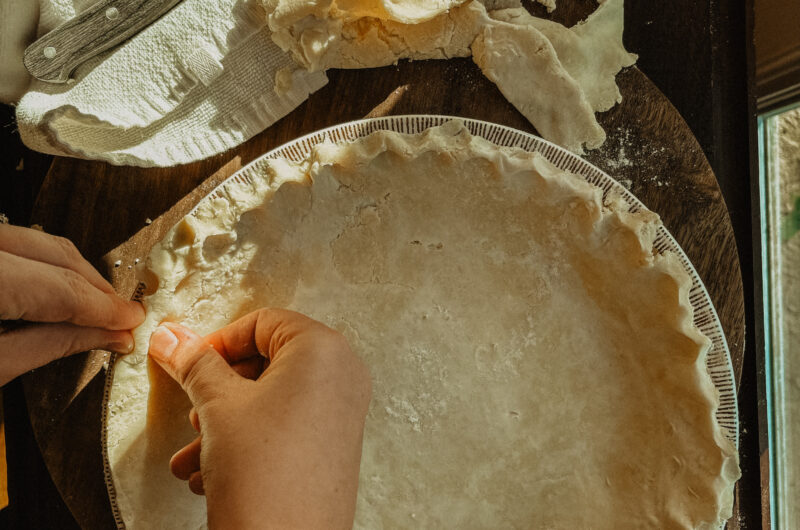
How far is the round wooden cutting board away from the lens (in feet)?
3.07

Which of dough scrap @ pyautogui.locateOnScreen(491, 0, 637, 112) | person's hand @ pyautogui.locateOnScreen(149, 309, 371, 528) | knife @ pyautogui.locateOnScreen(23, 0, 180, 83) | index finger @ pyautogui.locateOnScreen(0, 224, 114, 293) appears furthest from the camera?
dough scrap @ pyautogui.locateOnScreen(491, 0, 637, 112)

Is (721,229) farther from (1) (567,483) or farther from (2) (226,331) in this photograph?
(2) (226,331)

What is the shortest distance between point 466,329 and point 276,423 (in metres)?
0.32

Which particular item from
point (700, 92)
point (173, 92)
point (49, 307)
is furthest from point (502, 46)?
point (49, 307)

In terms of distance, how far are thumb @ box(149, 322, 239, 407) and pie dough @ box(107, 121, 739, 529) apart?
31 mm

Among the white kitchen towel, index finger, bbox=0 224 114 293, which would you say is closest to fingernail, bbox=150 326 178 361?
index finger, bbox=0 224 114 293

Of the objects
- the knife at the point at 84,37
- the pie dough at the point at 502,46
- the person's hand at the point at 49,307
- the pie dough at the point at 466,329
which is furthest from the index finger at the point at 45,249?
the pie dough at the point at 502,46

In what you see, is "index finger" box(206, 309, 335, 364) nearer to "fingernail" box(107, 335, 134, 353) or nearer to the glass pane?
"fingernail" box(107, 335, 134, 353)

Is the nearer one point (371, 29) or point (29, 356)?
point (29, 356)

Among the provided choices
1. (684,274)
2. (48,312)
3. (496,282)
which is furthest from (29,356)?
(684,274)

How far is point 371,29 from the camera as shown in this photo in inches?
35.7

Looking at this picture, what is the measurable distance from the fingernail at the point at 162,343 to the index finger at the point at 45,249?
0.11 meters

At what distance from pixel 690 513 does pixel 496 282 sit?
0.40m

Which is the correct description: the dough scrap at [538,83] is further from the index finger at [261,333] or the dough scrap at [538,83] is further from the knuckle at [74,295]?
the knuckle at [74,295]
